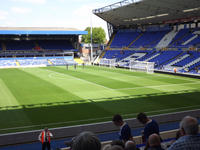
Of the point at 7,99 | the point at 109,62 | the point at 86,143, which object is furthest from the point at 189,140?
the point at 109,62

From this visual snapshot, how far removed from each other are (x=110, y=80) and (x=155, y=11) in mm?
19640

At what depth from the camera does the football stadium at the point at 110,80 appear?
42.9ft

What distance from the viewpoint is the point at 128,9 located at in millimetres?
45125

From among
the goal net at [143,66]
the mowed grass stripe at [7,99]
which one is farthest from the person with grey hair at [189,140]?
the goal net at [143,66]

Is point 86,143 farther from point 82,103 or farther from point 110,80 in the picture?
point 110,80

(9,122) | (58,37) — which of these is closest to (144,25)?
(58,37)

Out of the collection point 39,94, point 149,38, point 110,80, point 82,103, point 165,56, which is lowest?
point 82,103

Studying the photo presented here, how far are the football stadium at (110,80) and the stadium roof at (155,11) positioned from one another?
0.48 ft

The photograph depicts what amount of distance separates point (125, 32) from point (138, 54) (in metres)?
15.2

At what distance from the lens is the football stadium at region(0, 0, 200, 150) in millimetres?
13081

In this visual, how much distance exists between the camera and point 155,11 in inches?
1684

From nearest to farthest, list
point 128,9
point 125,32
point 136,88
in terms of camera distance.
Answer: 1. point 136,88
2. point 128,9
3. point 125,32

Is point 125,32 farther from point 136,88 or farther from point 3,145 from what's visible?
point 3,145

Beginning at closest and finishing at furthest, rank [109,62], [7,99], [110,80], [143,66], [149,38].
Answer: [7,99] < [110,80] < [143,66] < [109,62] < [149,38]
